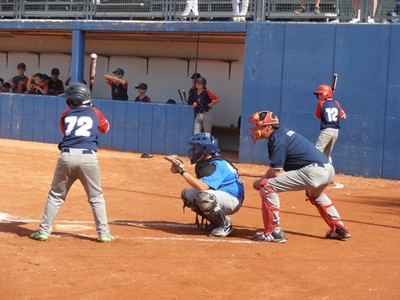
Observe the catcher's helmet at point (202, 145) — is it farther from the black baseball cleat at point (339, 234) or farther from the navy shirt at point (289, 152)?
the black baseball cleat at point (339, 234)

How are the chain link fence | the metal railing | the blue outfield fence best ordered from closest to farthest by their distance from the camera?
the metal railing < the blue outfield fence < the chain link fence

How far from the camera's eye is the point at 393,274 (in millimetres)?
6934

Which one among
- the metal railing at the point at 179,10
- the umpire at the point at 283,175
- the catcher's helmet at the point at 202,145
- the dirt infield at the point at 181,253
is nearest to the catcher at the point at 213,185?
the catcher's helmet at the point at 202,145

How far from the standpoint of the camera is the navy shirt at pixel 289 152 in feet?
26.1

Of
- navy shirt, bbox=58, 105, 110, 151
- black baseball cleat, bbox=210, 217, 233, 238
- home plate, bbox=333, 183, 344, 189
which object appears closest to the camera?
navy shirt, bbox=58, 105, 110, 151

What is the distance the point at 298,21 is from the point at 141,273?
1151 centimetres

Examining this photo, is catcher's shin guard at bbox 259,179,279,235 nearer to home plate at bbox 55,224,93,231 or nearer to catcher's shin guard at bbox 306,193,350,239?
catcher's shin guard at bbox 306,193,350,239

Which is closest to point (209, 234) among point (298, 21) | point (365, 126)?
point (365, 126)

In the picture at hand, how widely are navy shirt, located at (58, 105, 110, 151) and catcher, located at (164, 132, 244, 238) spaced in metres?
0.96

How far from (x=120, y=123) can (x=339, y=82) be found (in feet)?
20.4

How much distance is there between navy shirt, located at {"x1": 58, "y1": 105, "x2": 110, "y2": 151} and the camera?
7.84 meters

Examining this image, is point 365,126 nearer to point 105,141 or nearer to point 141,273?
point 105,141

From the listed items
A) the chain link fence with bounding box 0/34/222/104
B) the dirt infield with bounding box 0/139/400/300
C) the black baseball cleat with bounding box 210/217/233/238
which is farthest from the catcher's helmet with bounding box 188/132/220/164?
the chain link fence with bounding box 0/34/222/104

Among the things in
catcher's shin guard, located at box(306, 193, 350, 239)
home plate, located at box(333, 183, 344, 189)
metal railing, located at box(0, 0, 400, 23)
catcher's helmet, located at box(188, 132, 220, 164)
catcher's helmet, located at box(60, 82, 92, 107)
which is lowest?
home plate, located at box(333, 183, 344, 189)
